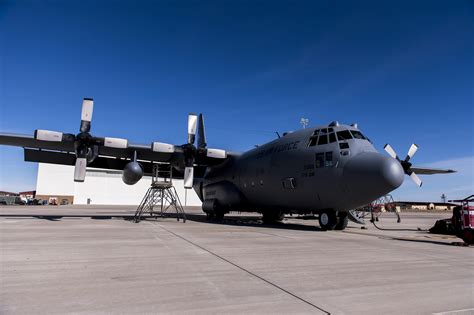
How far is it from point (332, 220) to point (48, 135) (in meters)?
15.8

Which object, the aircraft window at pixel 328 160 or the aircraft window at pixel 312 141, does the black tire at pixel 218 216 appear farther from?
the aircraft window at pixel 328 160

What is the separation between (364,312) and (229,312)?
5.40 feet

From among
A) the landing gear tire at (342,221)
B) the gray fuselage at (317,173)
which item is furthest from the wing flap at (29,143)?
the landing gear tire at (342,221)

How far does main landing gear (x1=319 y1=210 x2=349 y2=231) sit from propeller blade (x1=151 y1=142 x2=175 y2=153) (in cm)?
1036

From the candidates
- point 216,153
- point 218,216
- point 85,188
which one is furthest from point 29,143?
point 85,188

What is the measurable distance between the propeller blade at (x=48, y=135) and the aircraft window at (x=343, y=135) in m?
15.1

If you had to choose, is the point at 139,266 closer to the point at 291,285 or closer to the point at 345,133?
the point at 291,285

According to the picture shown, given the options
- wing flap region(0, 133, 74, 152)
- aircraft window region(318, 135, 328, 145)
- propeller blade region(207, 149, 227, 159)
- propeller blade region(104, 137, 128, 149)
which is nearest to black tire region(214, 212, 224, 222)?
propeller blade region(207, 149, 227, 159)

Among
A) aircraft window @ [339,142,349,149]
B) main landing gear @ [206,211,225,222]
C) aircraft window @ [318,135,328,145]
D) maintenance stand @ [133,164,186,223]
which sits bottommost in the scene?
main landing gear @ [206,211,225,222]

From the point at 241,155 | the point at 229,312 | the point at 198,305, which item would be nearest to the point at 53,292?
the point at 198,305

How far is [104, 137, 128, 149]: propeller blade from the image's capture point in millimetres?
19906

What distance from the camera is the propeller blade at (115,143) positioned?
19906mm

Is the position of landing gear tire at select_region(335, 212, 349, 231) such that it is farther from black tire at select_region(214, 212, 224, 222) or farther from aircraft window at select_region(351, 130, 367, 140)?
black tire at select_region(214, 212, 224, 222)

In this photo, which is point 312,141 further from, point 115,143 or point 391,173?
point 115,143
